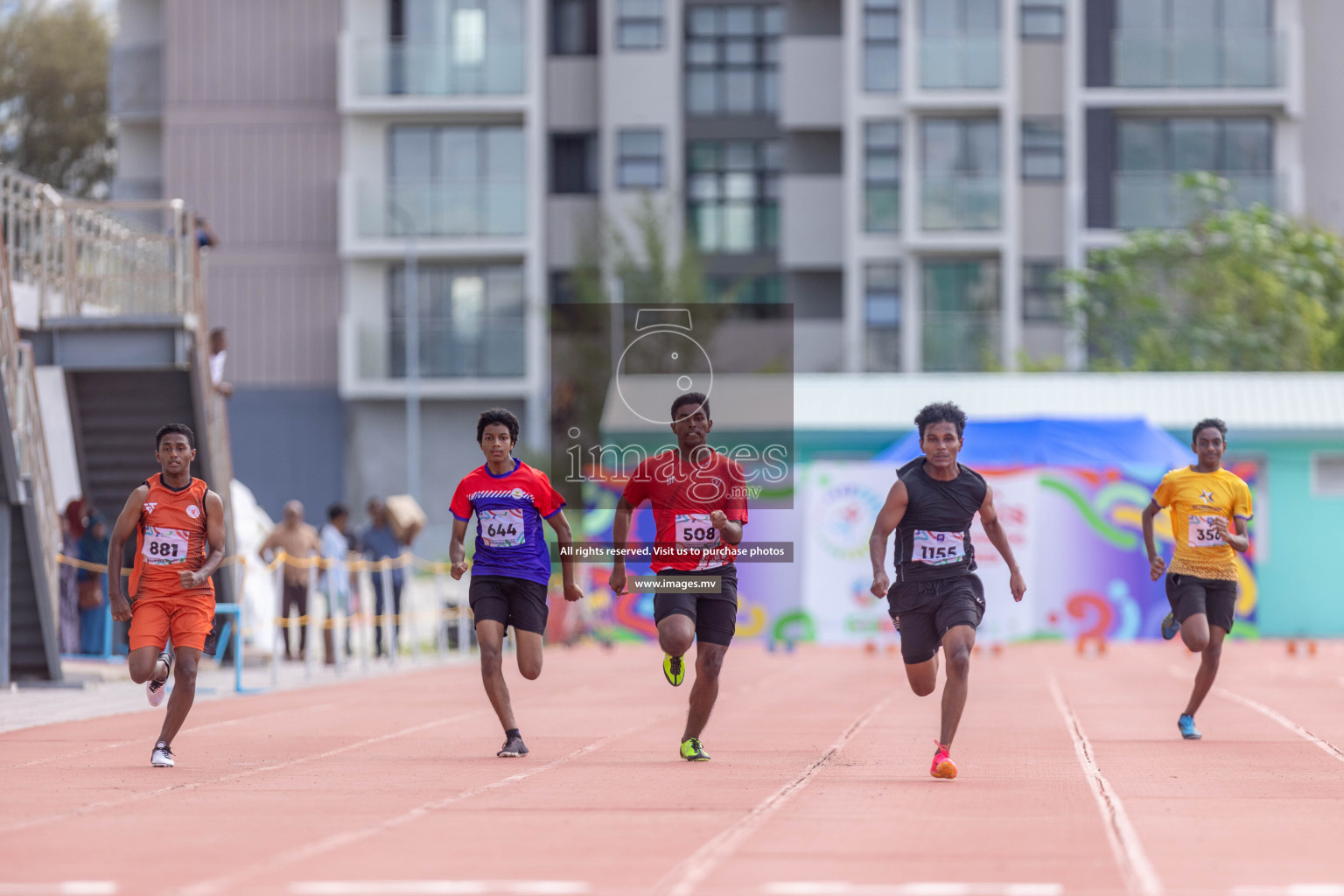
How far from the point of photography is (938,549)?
35.2 ft

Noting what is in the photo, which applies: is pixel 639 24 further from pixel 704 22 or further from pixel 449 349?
pixel 449 349

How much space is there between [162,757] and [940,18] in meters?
39.7

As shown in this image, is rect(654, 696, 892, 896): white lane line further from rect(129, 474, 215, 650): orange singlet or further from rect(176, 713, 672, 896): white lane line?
A: rect(129, 474, 215, 650): orange singlet

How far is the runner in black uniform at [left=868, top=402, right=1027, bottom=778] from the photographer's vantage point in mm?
10617

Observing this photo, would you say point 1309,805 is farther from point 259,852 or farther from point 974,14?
point 974,14

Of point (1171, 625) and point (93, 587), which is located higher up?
point (1171, 625)

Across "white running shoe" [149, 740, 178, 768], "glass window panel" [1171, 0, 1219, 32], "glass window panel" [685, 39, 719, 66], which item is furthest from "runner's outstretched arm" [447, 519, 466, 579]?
"glass window panel" [685, 39, 719, 66]

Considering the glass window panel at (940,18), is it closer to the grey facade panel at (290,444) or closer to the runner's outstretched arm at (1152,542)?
the grey facade panel at (290,444)

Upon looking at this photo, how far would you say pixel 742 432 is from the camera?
106 ft

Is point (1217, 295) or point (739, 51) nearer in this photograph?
point (1217, 295)

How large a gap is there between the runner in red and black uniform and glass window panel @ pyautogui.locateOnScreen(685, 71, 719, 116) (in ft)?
137

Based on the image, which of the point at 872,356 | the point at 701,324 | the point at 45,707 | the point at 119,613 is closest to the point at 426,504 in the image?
the point at 701,324

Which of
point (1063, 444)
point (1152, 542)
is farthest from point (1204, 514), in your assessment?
point (1063, 444)

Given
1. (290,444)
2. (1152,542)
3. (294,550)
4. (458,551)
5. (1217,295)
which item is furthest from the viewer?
(290,444)
